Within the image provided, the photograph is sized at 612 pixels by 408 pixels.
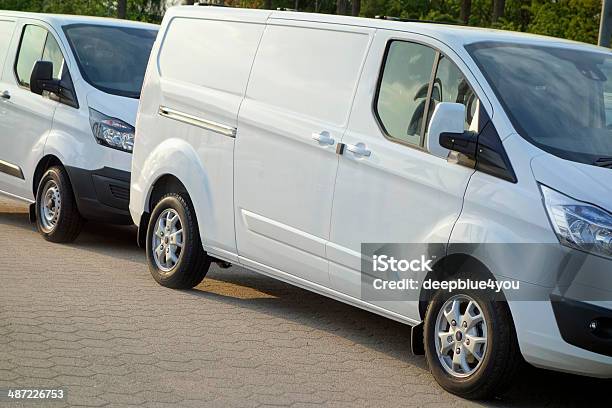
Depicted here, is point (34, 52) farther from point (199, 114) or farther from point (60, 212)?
point (199, 114)

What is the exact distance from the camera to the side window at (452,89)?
6523mm

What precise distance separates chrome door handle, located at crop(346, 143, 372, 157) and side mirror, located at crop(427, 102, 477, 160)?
25.2 inches

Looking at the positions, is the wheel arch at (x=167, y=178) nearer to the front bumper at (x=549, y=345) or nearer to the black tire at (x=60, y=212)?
the black tire at (x=60, y=212)

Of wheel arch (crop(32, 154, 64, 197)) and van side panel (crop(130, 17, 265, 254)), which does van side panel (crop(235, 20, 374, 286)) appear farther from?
wheel arch (crop(32, 154, 64, 197))

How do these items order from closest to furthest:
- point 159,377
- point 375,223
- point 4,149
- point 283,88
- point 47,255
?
1. point 159,377
2. point 375,223
3. point 283,88
4. point 47,255
5. point 4,149

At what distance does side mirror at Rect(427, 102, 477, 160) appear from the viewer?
20.6 feet

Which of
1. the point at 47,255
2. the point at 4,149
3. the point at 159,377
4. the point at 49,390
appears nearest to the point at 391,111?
the point at 159,377

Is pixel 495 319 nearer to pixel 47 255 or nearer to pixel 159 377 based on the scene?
pixel 159 377

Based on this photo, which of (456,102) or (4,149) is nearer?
(456,102)

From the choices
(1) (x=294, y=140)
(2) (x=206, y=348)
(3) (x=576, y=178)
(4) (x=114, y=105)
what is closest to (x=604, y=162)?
(3) (x=576, y=178)

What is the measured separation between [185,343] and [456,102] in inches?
82.4

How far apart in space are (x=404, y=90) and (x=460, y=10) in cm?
3008

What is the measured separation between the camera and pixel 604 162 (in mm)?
6219

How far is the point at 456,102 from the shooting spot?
21.8 feet
